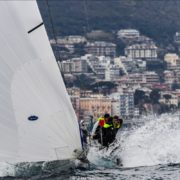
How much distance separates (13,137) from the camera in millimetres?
10477

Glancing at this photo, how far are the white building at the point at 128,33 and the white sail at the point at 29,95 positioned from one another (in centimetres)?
6805

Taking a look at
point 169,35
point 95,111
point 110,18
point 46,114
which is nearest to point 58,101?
point 46,114

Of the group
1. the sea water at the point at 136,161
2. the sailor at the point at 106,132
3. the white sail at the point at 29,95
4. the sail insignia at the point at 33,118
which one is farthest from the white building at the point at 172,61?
the sail insignia at the point at 33,118

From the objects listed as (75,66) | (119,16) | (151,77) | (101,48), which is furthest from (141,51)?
(119,16)

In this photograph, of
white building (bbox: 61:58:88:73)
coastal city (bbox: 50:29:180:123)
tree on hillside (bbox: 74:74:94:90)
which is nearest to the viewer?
coastal city (bbox: 50:29:180:123)

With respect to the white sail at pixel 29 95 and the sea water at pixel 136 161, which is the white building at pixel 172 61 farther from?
the white sail at pixel 29 95

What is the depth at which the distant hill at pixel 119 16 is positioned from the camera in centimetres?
7981

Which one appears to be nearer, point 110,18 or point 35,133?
point 35,133

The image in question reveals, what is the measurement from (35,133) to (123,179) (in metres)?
1.38

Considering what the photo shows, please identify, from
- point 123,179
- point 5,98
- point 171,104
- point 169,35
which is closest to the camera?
point 5,98

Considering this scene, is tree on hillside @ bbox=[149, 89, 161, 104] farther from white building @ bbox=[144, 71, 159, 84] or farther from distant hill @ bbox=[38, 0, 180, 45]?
distant hill @ bbox=[38, 0, 180, 45]

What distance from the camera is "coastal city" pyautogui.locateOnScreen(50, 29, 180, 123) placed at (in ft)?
162

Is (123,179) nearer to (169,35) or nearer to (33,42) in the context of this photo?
(33,42)

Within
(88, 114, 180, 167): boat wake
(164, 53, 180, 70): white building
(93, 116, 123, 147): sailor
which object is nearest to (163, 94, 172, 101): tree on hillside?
(164, 53, 180, 70): white building
